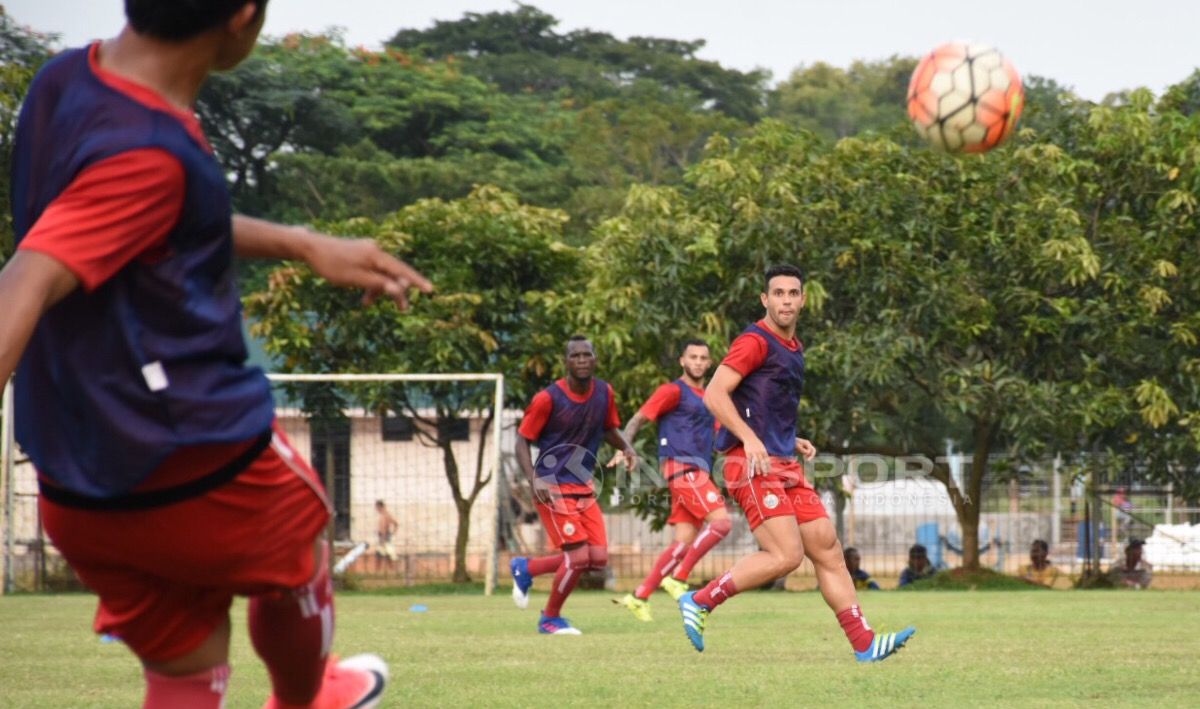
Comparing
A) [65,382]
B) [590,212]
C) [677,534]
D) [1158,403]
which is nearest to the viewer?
[65,382]

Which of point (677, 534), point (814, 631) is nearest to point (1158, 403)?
point (677, 534)

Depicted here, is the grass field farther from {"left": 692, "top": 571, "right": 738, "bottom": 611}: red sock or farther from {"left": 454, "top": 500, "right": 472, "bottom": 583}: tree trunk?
{"left": 454, "top": 500, "right": 472, "bottom": 583}: tree trunk

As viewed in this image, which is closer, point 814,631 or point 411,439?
point 814,631

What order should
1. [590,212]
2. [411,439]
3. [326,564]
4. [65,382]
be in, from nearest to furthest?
[65,382], [326,564], [411,439], [590,212]

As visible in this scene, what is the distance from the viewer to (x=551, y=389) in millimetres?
12711

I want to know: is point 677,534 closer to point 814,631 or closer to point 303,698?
point 814,631

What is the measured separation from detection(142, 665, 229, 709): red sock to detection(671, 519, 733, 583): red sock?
10116mm

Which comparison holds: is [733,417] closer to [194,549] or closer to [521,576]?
[521,576]

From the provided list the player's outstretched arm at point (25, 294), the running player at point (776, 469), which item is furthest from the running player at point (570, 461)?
the player's outstretched arm at point (25, 294)

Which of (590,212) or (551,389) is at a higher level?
(590,212)

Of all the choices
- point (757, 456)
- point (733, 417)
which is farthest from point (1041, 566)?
point (757, 456)

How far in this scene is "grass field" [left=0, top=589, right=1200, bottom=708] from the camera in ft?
23.3

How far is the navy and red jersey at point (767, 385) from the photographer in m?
9.06

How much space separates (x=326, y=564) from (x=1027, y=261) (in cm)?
1687
